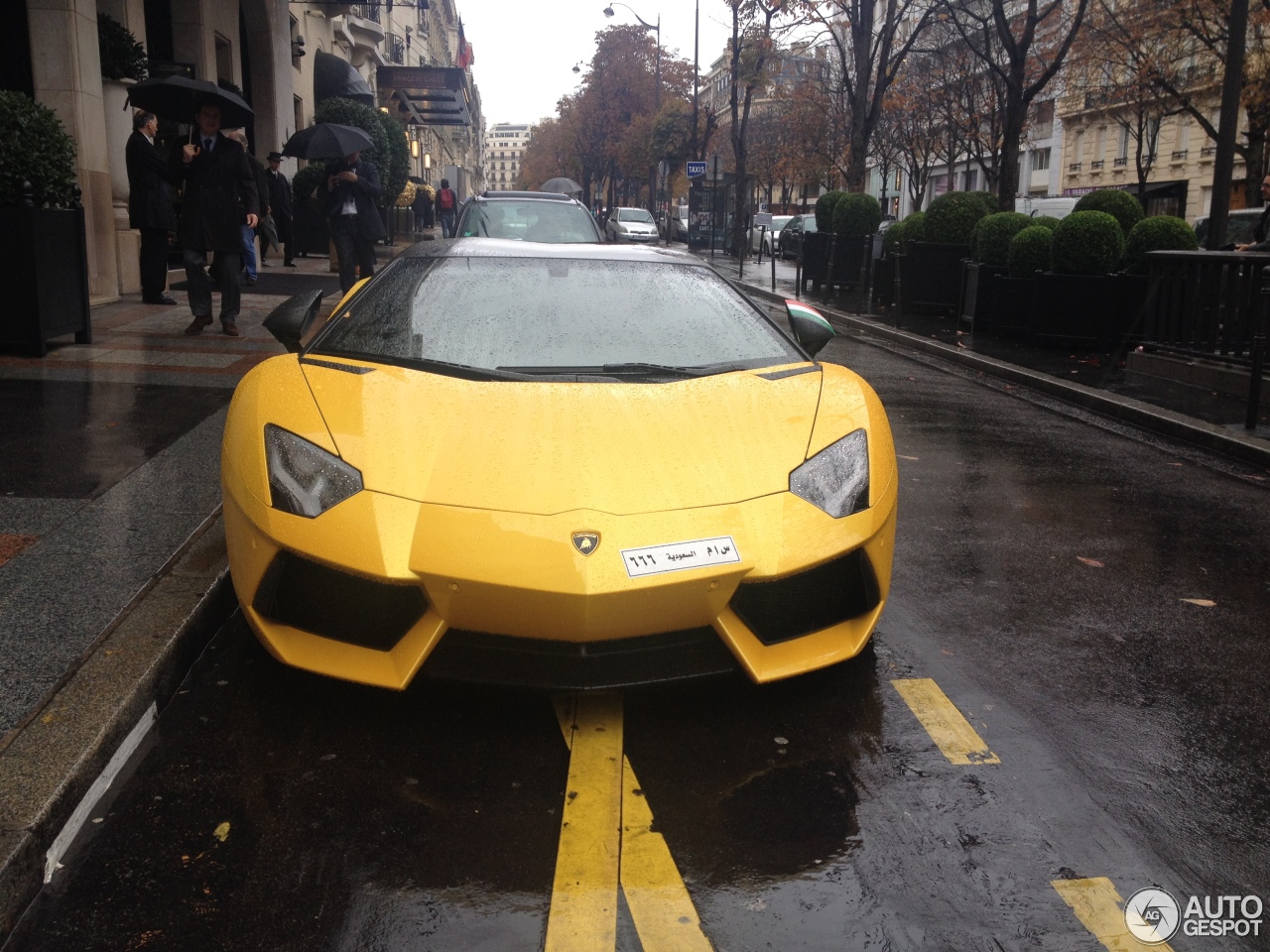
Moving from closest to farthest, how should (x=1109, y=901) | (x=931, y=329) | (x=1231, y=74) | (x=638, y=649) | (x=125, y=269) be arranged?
(x=1109, y=901)
(x=638, y=649)
(x=1231, y=74)
(x=125, y=269)
(x=931, y=329)

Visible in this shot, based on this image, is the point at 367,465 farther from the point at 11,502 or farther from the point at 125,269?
the point at 125,269

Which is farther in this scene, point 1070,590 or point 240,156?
point 240,156

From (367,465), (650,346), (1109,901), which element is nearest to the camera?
(1109,901)

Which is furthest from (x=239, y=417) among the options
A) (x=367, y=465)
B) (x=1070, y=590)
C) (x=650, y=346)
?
(x=1070, y=590)

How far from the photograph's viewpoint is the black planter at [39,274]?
8266 mm

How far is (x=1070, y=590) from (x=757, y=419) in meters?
1.83

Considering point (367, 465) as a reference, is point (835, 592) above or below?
below

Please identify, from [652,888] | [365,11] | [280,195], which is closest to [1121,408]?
[652,888]

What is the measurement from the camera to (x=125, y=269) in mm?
14430

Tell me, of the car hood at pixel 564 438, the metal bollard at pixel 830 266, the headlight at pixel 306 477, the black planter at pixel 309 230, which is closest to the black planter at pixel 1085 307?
the metal bollard at pixel 830 266

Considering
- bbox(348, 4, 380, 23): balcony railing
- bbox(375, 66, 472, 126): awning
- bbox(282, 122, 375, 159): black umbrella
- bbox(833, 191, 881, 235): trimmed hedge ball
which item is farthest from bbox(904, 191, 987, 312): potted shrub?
bbox(375, 66, 472, 126): awning

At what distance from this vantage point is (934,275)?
1739cm

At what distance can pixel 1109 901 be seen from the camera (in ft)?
8.00

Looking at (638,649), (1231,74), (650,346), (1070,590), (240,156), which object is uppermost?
(1231,74)
